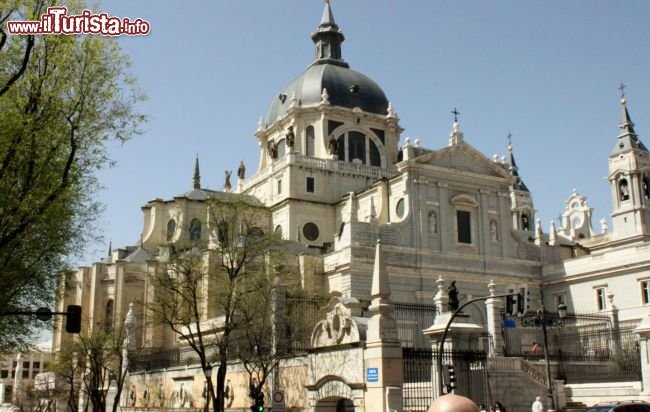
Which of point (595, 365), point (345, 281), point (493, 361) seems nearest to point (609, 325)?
point (595, 365)

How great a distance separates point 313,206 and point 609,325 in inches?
1057

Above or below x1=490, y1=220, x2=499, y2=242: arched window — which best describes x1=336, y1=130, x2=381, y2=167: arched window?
above

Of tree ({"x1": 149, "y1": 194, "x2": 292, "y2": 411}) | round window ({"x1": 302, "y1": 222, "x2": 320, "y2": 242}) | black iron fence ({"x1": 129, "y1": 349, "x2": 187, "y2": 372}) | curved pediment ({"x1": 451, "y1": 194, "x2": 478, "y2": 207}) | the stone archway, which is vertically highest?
curved pediment ({"x1": 451, "y1": 194, "x2": 478, "y2": 207})

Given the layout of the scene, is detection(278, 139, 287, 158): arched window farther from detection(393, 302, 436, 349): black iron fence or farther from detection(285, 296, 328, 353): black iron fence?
detection(285, 296, 328, 353): black iron fence

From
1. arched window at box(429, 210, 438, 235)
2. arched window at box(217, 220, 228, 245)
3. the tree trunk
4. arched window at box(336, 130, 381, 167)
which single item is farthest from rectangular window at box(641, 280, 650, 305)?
the tree trunk

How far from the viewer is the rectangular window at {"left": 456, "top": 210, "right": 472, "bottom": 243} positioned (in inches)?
2055

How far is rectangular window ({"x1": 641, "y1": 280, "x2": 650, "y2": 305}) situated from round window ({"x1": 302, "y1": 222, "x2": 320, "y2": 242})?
23479 millimetres

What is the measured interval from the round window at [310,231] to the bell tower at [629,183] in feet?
85.0

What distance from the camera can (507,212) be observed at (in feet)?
178

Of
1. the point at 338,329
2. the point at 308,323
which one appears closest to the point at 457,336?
the point at 338,329

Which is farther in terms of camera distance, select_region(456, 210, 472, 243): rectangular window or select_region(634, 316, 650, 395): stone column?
select_region(456, 210, 472, 243): rectangular window

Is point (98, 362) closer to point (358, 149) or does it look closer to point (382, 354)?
point (382, 354)

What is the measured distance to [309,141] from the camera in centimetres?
6278

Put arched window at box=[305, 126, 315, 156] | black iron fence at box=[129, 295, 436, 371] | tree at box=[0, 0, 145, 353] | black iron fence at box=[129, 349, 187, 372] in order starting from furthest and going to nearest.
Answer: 1. arched window at box=[305, 126, 315, 156]
2. black iron fence at box=[129, 349, 187, 372]
3. black iron fence at box=[129, 295, 436, 371]
4. tree at box=[0, 0, 145, 353]
